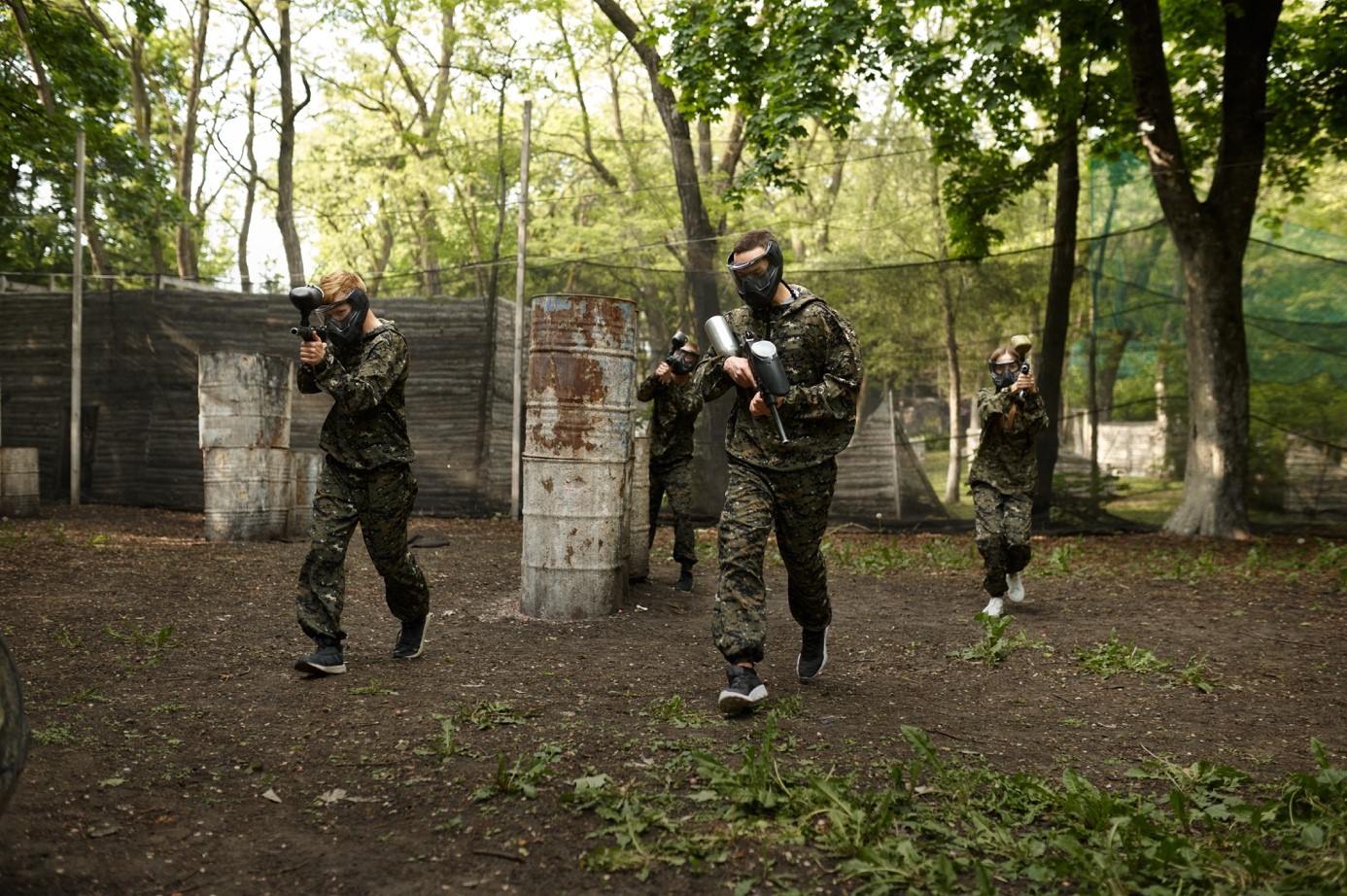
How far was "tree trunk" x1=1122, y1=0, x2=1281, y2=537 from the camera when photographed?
11234 millimetres

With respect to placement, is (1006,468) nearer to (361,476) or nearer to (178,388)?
(361,476)

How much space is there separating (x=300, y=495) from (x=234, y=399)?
114 cm

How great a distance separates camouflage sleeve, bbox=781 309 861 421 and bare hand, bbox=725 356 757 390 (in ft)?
0.56

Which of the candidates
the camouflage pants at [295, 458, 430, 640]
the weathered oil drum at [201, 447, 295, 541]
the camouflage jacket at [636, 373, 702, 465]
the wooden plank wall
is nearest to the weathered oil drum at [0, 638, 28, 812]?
the camouflage pants at [295, 458, 430, 640]

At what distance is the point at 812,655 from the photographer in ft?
16.9

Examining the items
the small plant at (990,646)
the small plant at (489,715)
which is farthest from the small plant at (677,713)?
the small plant at (990,646)

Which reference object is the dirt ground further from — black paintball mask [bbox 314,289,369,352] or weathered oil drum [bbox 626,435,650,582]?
black paintball mask [bbox 314,289,369,352]

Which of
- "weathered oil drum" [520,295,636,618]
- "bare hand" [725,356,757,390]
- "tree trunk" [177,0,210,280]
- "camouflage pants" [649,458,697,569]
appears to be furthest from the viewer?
"tree trunk" [177,0,210,280]

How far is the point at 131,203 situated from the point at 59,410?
5218 mm

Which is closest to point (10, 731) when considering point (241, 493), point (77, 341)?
point (241, 493)

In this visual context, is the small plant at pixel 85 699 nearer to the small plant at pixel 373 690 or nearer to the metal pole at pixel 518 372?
the small plant at pixel 373 690

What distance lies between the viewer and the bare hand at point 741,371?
448cm

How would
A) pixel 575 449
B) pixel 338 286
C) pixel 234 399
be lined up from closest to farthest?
1. pixel 338 286
2. pixel 575 449
3. pixel 234 399

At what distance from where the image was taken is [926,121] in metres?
12.6
